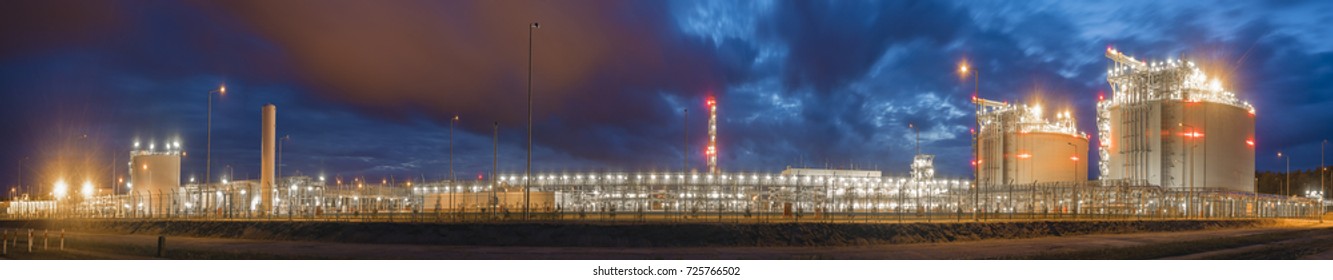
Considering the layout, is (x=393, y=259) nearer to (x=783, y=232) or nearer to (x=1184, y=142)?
(x=783, y=232)

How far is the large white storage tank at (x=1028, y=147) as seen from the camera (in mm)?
130750

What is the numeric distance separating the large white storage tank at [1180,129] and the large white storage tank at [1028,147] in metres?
15.8

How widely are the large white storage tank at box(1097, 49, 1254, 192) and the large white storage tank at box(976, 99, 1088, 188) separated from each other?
15817 millimetres

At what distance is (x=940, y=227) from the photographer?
43.1 meters

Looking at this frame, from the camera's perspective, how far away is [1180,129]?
106125mm

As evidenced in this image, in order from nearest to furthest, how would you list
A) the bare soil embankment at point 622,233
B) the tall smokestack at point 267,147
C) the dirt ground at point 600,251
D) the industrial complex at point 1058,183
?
the dirt ground at point 600,251, the bare soil embankment at point 622,233, the tall smokestack at point 267,147, the industrial complex at point 1058,183

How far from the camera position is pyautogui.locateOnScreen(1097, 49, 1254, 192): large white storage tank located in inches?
4176

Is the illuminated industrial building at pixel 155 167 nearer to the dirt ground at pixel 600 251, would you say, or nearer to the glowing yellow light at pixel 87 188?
the glowing yellow light at pixel 87 188

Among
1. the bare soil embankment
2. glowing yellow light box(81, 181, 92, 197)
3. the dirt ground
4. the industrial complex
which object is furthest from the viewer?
glowing yellow light box(81, 181, 92, 197)

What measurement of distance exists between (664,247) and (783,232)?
5.70 m

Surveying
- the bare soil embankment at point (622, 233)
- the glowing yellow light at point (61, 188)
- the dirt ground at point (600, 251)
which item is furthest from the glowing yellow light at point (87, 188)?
the dirt ground at point (600, 251)

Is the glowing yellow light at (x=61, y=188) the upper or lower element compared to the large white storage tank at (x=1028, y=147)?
lower

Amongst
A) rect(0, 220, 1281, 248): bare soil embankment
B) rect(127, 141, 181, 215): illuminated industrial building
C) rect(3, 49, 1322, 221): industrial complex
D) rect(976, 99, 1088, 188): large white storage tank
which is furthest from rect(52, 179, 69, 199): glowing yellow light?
rect(976, 99, 1088, 188): large white storage tank

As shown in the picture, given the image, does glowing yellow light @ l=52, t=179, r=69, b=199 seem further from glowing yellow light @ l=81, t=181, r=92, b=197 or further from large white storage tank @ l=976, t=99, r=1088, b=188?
large white storage tank @ l=976, t=99, r=1088, b=188
